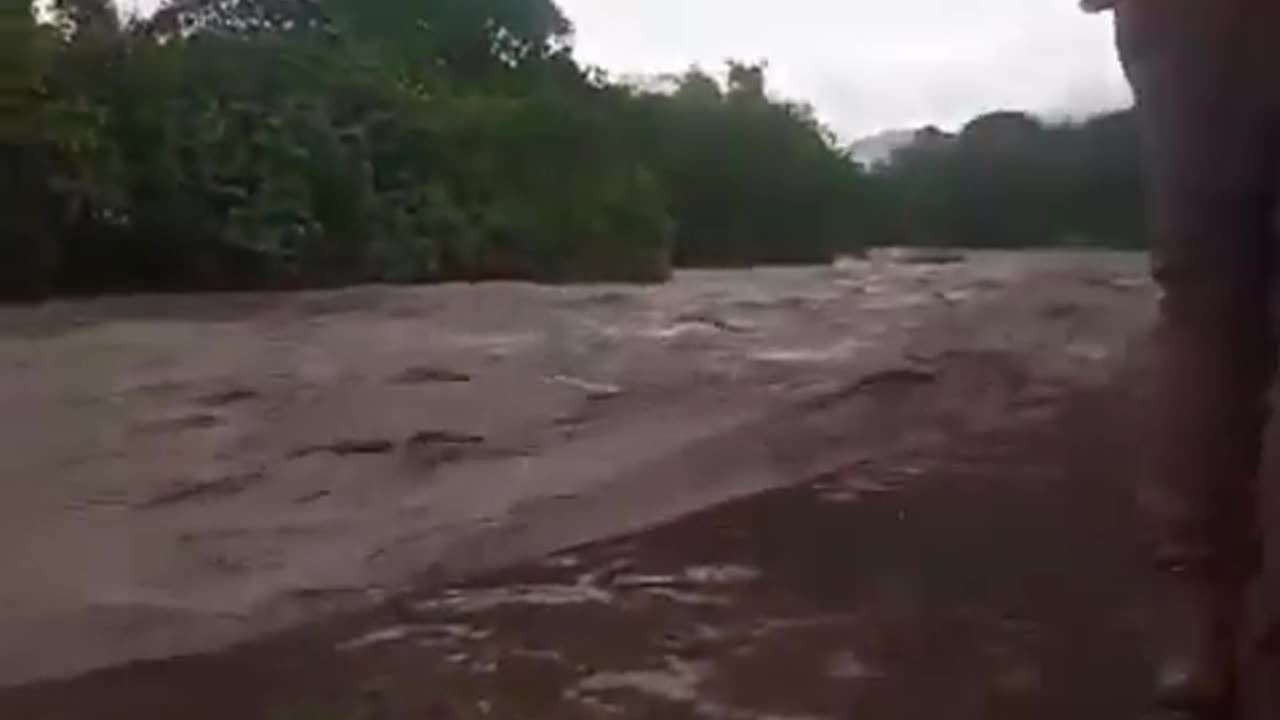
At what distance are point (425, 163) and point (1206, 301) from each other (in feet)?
22.9

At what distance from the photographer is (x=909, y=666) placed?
1.94m

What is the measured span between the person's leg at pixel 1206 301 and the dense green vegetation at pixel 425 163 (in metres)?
3.65

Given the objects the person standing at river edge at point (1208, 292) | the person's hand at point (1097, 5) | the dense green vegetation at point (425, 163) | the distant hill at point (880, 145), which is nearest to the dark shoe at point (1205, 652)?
the person standing at river edge at point (1208, 292)

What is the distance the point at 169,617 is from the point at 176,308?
3.60 m

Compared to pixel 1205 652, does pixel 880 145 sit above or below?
above

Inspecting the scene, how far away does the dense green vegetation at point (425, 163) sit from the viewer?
6020 millimetres

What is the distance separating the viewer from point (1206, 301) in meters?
1.21

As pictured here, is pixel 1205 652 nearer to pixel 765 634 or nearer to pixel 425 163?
pixel 765 634

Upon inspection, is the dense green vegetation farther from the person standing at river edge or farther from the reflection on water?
the person standing at river edge

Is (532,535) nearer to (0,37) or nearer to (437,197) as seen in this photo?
(0,37)

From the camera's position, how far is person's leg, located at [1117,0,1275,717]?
1173mm

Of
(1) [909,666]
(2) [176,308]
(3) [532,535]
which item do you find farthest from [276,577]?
(2) [176,308]

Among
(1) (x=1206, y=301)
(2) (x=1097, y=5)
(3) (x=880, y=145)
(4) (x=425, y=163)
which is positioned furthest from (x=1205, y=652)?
(4) (x=425, y=163)

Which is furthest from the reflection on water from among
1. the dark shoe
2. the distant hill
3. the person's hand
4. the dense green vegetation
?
the distant hill
